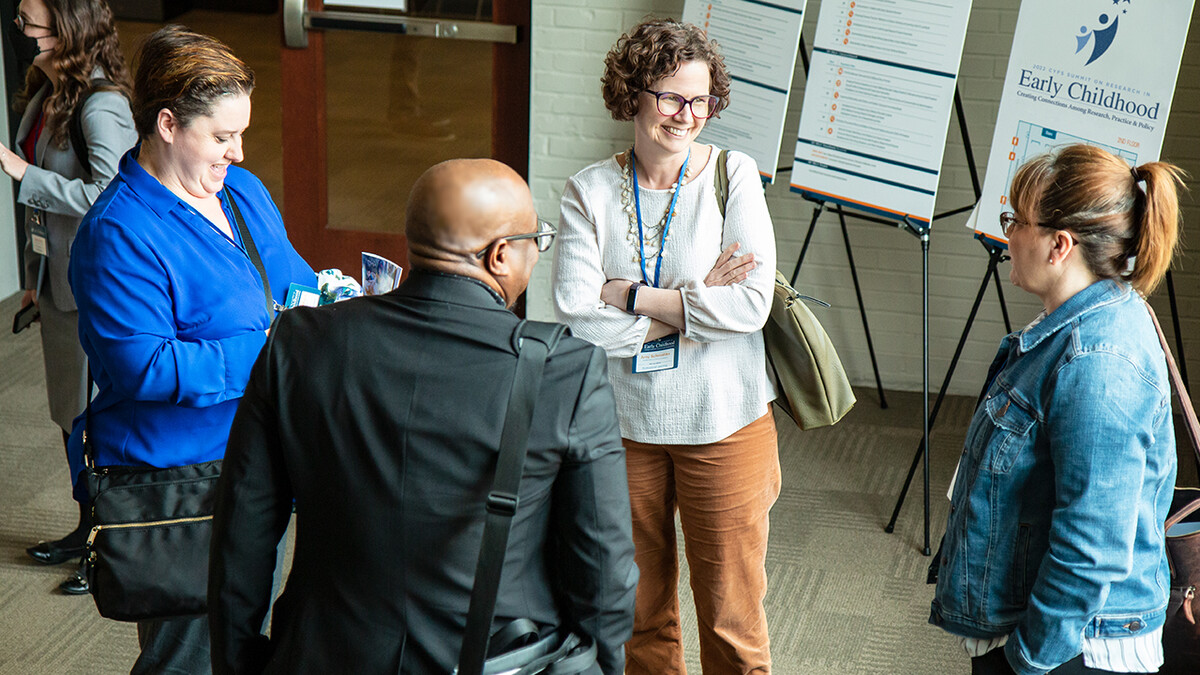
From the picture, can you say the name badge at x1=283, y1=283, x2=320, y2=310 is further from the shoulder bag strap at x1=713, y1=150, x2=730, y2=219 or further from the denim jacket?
the denim jacket

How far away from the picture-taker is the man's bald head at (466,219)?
4.18 ft

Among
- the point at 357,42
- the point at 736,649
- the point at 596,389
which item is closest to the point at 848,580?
the point at 736,649

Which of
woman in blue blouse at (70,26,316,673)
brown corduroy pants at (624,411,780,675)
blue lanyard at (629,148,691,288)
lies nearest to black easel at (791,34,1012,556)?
brown corduroy pants at (624,411,780,675)

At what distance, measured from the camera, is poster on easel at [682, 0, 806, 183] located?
369 cm

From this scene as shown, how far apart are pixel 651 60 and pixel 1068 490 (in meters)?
1.09

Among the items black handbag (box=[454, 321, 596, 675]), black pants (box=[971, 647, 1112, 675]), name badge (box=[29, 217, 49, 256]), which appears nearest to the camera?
black handbag (box=[454, 321, 596, 675])

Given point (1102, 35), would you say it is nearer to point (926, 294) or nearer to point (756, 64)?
point (926, 294)

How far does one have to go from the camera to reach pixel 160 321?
1878 millimetres

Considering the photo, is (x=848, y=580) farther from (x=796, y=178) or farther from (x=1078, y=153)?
(x=1078, y=153)

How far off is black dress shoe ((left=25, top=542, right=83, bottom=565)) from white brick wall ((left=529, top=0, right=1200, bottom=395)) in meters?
2.08

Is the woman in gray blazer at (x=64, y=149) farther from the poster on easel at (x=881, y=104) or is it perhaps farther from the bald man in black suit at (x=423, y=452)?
the poster on easel at (x=881, y=104)

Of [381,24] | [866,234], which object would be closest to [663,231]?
[866,234]

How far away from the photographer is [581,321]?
210 centimetres

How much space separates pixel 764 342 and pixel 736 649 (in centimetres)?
64
